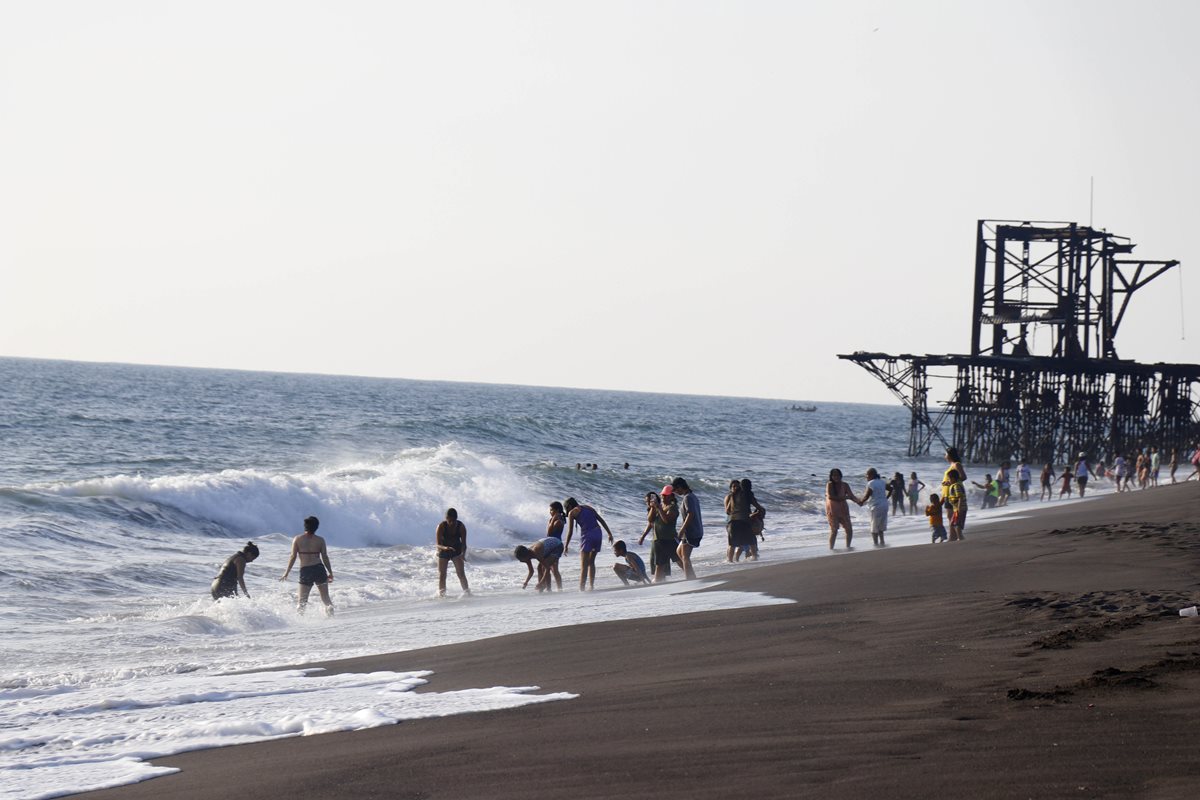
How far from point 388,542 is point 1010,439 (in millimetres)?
27359

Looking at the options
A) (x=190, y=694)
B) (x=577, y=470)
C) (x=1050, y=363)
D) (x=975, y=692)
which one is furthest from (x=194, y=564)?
(x=1050, y=363)

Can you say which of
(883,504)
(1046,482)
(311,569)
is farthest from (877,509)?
(1046,482)

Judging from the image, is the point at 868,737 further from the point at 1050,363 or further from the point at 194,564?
the point at 1050,363

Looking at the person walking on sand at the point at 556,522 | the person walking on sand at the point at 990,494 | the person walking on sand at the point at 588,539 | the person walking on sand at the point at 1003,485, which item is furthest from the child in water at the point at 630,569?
the person walking on sand at the point at 1003,485

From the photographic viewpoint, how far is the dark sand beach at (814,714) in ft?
15.2

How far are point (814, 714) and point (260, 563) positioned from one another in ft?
48.9

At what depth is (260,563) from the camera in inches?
757

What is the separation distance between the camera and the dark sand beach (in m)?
4.64

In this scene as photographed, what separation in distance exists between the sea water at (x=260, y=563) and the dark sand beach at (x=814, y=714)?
0.62 metres

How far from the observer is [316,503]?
1097 inches

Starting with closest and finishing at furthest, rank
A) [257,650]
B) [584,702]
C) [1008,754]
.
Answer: [1008,754], [584,702], [257,650]

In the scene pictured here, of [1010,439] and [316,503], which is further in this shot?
[1010,439]

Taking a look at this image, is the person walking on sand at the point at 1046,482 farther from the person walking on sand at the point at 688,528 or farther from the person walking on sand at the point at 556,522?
the person walking on sand at the point at 556,522

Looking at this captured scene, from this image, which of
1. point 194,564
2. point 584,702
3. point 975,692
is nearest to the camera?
point 975,692
